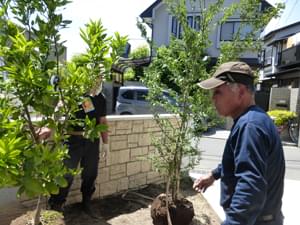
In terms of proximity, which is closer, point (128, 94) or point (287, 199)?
point (287, 199)

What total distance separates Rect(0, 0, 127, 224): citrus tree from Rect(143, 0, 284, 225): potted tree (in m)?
1.61

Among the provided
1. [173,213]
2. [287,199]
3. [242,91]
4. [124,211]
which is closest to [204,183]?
[242,91]

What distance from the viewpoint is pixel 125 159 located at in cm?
472

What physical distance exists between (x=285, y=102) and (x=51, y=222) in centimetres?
1240

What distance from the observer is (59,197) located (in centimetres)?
354

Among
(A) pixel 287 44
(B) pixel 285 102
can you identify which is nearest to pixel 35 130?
(B) pixel 285 102

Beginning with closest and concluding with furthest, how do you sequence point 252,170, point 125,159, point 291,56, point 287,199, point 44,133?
point 252,170, point 44,133, point 125,159, point 287,199, point 291,56

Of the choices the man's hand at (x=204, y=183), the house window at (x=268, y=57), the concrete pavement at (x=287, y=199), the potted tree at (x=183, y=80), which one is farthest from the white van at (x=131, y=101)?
the house window at (x=268, y=57)

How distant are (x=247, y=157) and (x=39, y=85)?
1174mm

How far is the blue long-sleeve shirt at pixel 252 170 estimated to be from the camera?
157cm

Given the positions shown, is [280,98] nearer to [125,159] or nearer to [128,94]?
[128,94]

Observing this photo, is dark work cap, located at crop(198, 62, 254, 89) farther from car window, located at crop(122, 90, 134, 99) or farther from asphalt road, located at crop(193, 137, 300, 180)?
car window, located at crop(122, 90, 134, 99)

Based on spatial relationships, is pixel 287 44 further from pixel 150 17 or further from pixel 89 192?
pixel 89 192

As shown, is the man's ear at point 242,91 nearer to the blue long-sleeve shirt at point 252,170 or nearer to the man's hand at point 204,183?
the blue long-sleeve shirt at point 252,170
